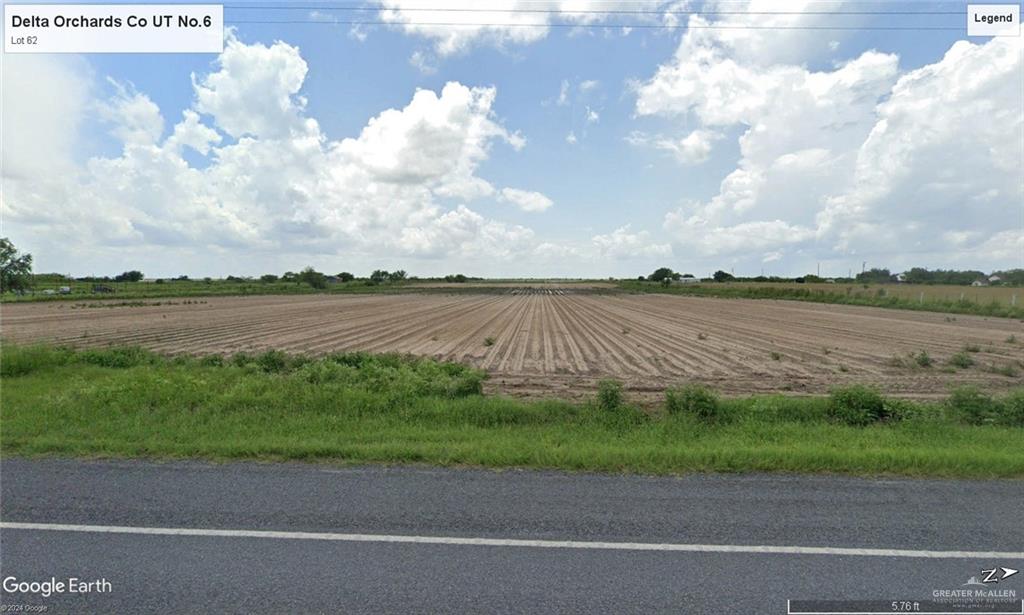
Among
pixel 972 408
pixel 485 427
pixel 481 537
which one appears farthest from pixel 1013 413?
pixel 481 537

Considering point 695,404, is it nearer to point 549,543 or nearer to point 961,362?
point 549,543

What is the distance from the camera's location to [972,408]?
7914 mm

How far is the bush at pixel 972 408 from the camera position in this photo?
7758 mm

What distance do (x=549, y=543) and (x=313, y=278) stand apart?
139095 mm

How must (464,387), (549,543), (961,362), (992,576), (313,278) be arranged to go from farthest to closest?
1. (313,278)
2. (961,362)
3. (464,387)
4. (549,543)
5. (992,576)

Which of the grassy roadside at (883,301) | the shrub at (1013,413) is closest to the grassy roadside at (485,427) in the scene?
the shrub at (1013,413)

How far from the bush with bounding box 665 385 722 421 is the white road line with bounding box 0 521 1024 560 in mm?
4008

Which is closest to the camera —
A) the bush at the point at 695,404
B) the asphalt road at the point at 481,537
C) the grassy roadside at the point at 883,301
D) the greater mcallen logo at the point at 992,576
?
the asphalt road at the point at 481,537

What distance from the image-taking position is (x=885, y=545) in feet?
12.3

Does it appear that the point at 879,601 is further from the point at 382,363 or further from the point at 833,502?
the point at 382,363

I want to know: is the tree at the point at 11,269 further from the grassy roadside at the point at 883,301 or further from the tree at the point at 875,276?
the tree at the point at 875,276

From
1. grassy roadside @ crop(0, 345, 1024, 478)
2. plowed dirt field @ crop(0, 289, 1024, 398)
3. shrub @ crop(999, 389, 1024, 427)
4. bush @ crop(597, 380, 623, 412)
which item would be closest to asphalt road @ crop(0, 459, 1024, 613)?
grassy roadside @ crop(0, 345, 1024, 478)

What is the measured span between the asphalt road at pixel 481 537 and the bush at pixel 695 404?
102 inches

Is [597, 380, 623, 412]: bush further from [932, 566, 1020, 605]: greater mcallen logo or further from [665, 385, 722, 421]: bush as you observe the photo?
[932, 566, 1020, 605]: greater mcallen logo
